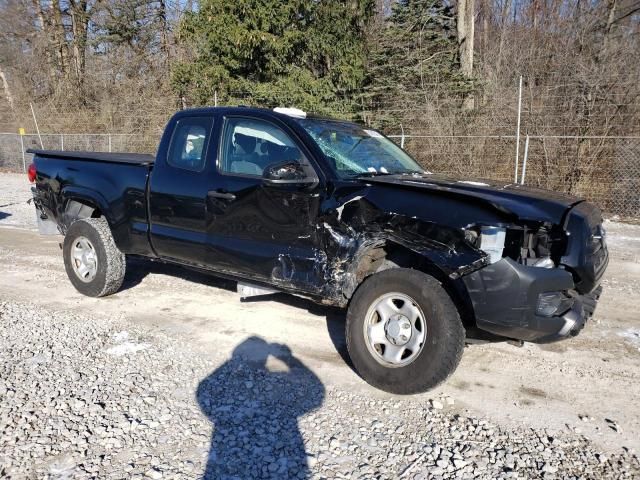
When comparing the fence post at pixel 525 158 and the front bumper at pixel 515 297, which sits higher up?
the fence post at pixel 525 158

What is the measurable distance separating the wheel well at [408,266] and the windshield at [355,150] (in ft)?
2.21

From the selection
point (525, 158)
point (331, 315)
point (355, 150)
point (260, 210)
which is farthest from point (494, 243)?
point (525, 158)

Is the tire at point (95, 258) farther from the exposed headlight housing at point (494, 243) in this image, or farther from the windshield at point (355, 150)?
the exposed headlight housing at point (494, 243)

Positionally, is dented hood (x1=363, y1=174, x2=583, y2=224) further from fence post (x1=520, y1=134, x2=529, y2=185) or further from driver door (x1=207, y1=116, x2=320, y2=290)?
fence post (x1=520, y1=134, x2=529, y2=185)

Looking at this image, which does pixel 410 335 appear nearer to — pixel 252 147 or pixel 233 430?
pixel 233 430

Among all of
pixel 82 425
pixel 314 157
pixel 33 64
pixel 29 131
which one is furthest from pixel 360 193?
pixel 33 64

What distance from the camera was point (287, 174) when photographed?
151 inches

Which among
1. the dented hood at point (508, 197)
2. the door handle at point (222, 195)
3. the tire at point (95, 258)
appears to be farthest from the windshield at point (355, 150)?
the tire at point (95, 258)

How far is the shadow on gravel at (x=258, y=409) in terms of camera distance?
271 cm

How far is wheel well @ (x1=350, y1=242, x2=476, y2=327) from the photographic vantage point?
336cm

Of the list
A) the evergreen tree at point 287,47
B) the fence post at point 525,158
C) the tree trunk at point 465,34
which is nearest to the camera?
the fence post at point 525,158

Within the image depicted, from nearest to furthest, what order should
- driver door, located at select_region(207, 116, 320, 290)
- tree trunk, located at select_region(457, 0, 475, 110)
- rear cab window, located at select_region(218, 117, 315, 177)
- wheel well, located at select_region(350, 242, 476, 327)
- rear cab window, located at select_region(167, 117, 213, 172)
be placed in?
wheel well, located at select_region(350, 242, 476, 327), driver door, located at select_region(207, 116, 320, 290), rear cab window, located at select_region(218, 117, 315, 177), rear cab window, located at select_region(167, 117, 213, 172), tree trunk, located at select_region(457, 0, 475, 110)

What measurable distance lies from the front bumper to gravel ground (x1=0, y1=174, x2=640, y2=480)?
0.57 metres

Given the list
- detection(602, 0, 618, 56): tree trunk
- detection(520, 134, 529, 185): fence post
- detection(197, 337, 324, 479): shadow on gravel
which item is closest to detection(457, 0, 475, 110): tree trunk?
detection(602, 0, 618, 56): tree trunk
